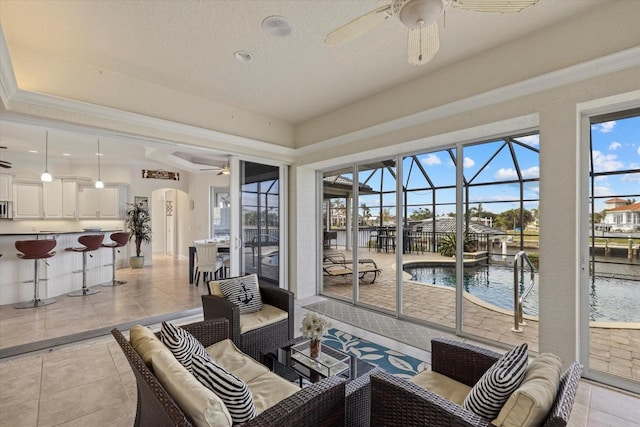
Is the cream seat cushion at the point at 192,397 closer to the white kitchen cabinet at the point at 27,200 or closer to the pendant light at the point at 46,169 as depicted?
the pendant light at the point at 46,169

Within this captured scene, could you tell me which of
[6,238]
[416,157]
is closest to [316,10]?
[416,157]

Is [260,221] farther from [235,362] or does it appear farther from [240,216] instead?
[235,362]

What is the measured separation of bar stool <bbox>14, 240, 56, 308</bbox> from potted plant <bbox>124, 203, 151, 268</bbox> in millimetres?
3081

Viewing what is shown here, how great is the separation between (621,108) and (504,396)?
2706 mm

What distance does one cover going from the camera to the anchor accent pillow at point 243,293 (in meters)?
2.97

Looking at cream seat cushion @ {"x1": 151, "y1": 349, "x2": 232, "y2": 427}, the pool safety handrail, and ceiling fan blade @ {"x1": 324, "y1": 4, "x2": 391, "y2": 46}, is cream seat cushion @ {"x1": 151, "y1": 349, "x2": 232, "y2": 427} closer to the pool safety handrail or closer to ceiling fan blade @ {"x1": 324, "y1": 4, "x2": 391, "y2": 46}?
ceiling fan blade @ {"x1": 324, "y1": 4, "x2": 391, "y2": 46}

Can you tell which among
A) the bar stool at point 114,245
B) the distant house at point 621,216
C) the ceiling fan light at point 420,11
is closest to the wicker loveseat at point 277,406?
the ceiling fan light at point 420,11

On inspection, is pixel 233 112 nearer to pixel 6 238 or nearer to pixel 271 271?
pixel 271 271

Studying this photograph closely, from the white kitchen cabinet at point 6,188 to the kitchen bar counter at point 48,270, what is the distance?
266 centimetres

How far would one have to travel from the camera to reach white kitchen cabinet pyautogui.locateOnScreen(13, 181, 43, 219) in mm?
6848

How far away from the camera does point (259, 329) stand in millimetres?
2771

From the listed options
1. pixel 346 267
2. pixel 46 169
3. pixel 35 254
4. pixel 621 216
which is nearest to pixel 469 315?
pixel 621 216

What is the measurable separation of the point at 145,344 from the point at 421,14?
2.22 metres

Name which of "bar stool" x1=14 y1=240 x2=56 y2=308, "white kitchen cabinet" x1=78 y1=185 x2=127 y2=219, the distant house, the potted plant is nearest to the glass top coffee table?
the distant house
